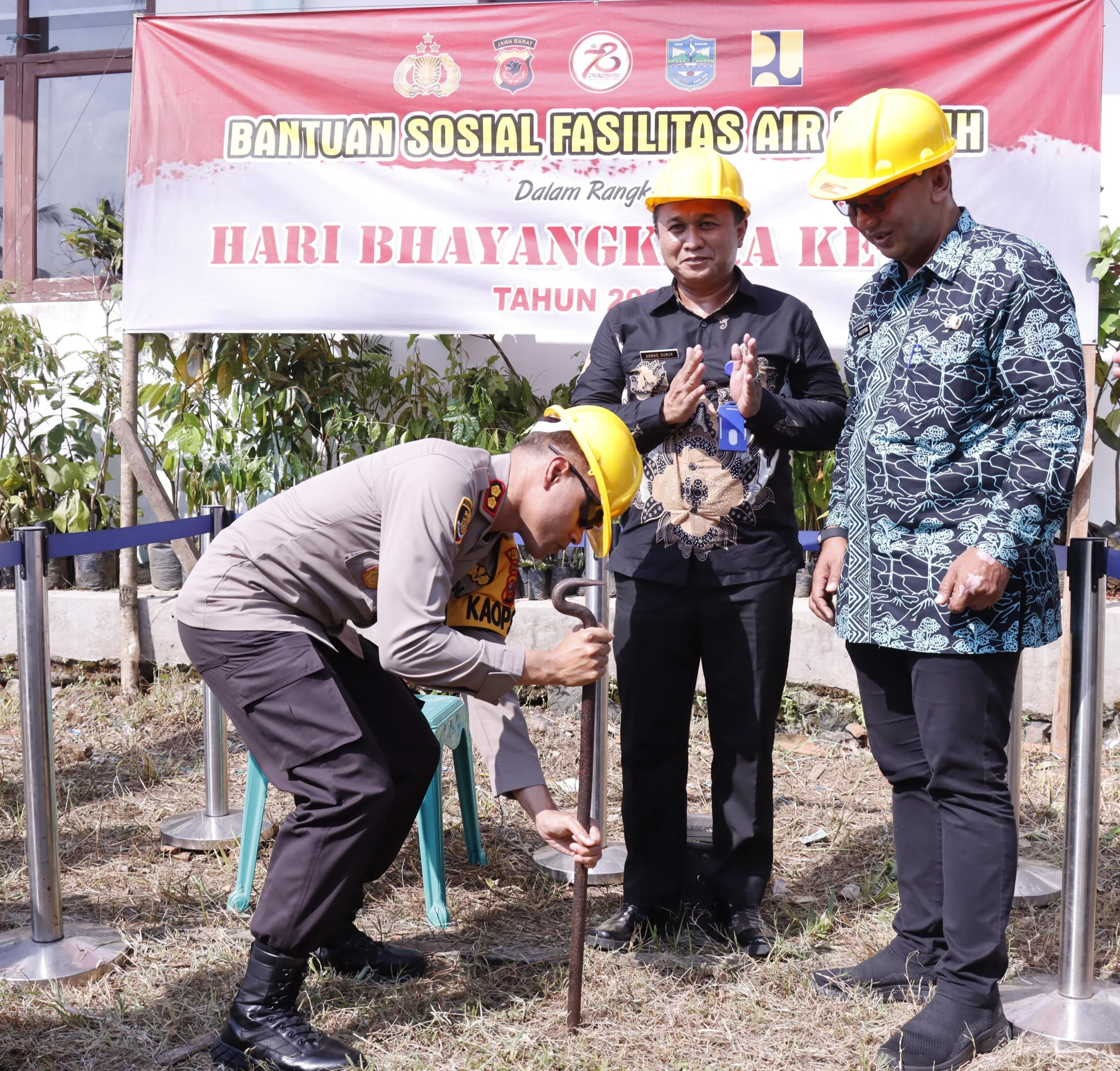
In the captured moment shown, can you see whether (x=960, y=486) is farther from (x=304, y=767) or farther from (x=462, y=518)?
(x=304, y=767)

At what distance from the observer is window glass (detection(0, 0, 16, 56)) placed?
685cm

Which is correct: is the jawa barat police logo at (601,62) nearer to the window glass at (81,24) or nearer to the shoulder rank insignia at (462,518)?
the window glass at (81,24)

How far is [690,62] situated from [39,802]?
3.74m

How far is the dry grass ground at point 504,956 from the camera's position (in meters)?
2.73

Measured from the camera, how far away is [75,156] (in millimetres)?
6871

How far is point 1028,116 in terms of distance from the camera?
478 cm

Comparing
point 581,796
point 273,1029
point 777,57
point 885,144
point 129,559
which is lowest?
point 273,1029

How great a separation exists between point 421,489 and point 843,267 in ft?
10.0

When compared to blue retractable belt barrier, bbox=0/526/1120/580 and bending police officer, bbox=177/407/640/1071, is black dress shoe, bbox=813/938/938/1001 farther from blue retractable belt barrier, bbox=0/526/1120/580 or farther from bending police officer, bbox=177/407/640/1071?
blue retractable belt barrier, bbox=0/526/1120/580

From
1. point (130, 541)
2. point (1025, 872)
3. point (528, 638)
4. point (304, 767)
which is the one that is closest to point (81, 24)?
point (528, 638)

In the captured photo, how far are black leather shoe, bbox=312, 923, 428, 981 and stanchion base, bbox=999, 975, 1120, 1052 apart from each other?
1.46m

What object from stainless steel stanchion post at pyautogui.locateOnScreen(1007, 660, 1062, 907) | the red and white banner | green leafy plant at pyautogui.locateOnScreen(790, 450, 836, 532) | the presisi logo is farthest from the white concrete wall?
the presisi logo

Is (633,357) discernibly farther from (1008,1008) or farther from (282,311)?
(282,311)

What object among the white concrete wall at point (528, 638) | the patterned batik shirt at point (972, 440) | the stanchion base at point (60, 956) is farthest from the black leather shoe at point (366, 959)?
the white concrete wall at point (528, 638)
